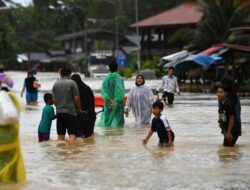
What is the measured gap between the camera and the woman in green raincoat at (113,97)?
17750 mm

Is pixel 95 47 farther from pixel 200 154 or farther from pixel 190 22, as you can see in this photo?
pixel 200 154

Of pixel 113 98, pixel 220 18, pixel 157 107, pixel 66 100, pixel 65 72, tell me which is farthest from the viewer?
pixel 220 18

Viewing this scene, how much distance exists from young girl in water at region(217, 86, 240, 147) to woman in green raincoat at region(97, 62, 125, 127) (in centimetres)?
443

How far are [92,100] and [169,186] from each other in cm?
664

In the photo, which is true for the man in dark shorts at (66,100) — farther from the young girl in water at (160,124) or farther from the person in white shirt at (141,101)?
the person in white shirt at (141,101)

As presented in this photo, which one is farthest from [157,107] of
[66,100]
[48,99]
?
[48,99]

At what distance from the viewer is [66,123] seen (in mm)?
14453

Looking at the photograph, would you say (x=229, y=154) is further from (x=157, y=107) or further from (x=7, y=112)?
(x=7, y=112)

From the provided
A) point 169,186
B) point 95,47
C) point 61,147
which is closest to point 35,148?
point 61,147

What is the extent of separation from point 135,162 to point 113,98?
613 centimetres

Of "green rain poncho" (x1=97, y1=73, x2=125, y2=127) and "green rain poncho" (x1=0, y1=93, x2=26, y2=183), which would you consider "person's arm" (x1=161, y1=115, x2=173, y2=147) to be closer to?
"green rain poncho" (x1=0, y1=93, x2=26, y2=183)

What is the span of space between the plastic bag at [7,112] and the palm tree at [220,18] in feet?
123

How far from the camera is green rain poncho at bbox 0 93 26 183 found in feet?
32.5

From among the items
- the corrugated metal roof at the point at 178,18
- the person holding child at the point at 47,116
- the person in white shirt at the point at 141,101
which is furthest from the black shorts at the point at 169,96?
the corrugated metal roof at the point at 178,18
